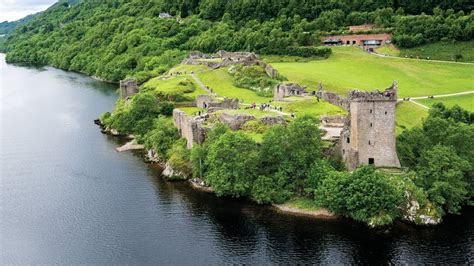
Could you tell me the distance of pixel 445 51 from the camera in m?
119

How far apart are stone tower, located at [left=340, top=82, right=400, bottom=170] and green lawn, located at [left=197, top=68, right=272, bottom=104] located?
31.3 metres

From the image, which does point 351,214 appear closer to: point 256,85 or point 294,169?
point 294,169

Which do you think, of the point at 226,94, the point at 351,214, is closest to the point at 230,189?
the point at 351,214

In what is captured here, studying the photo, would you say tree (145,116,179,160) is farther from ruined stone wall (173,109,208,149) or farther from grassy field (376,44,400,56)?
grassy field (376,44,400,56)

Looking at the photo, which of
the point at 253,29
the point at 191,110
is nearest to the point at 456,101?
the point at 191,110

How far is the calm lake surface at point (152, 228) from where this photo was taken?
49616 millimetres

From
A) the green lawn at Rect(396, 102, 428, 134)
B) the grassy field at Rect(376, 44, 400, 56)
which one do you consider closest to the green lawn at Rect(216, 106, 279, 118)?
the green lawn at Rect(396, 102, 428, 134)

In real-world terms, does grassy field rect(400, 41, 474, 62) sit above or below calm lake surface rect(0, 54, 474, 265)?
above

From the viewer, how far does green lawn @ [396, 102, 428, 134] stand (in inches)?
3029

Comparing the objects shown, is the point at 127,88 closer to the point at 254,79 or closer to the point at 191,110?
the point at 254,79

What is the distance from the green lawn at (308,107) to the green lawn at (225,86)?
1011cm

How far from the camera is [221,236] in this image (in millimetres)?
53281

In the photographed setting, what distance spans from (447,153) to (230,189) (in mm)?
23403

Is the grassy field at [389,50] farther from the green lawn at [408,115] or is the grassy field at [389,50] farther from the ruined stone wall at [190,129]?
the ruined stone wall at [190,129]
